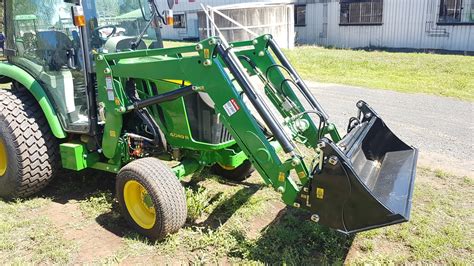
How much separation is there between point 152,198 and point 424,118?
5.86 m

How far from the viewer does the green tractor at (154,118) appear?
11.3 feet

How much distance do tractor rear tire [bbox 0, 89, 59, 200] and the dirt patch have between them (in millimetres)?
343

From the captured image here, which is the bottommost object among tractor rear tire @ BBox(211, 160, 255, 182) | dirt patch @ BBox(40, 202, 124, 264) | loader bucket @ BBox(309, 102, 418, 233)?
dirt patch @ BBox(40, 202, 124, 264)

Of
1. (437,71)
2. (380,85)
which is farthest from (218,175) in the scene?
(437,71)

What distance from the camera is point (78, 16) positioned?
12.3ft

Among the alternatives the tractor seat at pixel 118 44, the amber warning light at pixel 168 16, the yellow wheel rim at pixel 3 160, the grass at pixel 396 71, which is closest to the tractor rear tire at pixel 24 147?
the yellow wheel rim at pixel 3 160

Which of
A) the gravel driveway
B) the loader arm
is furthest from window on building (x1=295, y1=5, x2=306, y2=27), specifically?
the loader arm

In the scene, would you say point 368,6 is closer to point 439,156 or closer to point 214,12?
point 214,12

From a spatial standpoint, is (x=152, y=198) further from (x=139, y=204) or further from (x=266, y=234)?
(x=266, y=234)

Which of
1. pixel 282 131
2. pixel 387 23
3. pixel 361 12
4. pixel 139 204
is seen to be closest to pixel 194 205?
pixel 139 204

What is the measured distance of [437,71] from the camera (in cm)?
1191

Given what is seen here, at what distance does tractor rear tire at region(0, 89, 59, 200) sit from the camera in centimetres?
431

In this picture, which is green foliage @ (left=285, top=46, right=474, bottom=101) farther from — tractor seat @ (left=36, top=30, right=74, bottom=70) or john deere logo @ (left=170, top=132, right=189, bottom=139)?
tractor seat @ (left=36, top=30, right=74, bottom=70)

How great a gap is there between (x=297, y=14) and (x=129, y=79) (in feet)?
61.8
